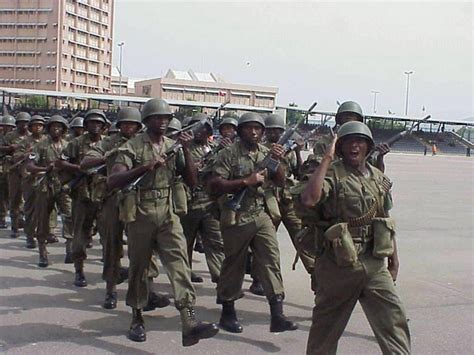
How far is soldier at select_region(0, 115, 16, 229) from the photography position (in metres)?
10.2

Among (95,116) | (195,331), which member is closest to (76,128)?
(95,116)

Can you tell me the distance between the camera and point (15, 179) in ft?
32.1

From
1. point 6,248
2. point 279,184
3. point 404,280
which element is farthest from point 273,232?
point 6,248

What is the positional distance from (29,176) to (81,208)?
2.07 meters

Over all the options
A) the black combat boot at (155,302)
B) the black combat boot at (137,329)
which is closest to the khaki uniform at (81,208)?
the black combat boot at (155,302)

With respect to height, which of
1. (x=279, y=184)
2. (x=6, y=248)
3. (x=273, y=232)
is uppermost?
(x=279, y=184)

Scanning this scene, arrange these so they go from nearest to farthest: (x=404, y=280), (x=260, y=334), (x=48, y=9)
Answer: (x=260, y=334), (x=404, y=280), (x=48, y=9)

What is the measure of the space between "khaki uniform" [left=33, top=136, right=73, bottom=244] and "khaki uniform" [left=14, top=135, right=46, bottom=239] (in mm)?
225

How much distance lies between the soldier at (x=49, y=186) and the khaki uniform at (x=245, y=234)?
2.92m

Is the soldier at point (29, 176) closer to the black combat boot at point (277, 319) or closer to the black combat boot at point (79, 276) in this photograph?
the black combat boot at point (79, 276)

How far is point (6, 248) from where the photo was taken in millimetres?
8781

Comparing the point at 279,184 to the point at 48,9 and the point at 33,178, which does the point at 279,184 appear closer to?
the point at 33,178

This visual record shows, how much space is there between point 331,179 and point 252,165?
64.1 inches

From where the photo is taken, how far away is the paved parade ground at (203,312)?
4.91m
